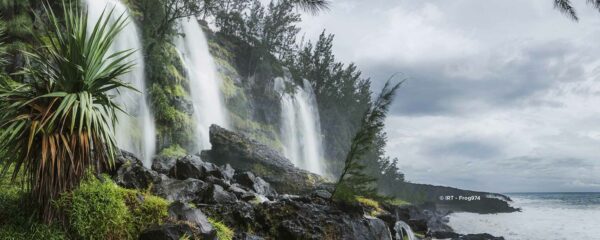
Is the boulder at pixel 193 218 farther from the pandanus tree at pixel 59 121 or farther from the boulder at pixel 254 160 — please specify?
the boulder at pixel 254 160

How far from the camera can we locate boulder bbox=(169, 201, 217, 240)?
7578 mm

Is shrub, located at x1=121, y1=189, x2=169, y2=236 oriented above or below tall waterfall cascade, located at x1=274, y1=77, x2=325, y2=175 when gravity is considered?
below

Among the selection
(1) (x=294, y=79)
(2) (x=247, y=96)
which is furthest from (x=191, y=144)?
(1) (x=294, y=79)

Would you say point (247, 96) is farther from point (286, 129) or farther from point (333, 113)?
point (333, 113)

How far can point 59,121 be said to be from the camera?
6926 millimetres

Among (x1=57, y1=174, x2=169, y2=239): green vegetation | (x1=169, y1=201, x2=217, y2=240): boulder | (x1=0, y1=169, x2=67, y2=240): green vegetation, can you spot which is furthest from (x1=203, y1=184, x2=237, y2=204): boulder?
(x1=0, y1=169, x2=67, y2=240): green vegetation

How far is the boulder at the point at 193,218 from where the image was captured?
A: 758 cm

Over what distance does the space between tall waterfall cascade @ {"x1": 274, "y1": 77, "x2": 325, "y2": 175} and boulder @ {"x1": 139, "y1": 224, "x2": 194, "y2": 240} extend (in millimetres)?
41930

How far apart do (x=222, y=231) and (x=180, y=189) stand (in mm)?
2195

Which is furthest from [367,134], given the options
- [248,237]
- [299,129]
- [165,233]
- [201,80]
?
[299,129]

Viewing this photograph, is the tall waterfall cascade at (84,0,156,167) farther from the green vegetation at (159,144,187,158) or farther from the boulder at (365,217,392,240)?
the boulder at (365,217,392,240)

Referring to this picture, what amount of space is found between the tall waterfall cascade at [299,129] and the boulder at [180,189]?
38.5 meters

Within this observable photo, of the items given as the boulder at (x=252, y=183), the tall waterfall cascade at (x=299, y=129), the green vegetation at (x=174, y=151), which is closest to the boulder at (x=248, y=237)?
the boulder at (x=252, y=183)

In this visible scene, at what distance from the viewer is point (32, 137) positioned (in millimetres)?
6469
